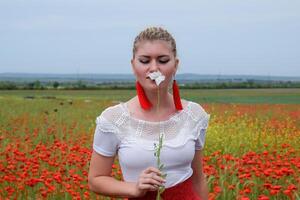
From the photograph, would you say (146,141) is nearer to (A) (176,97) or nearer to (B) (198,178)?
(A) (176,97)

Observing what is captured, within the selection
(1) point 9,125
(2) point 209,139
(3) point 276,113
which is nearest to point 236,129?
(2) point 209,139

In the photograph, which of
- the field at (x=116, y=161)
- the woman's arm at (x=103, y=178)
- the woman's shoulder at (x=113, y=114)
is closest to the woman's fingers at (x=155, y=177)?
the woman's arm at (x=103, y=178)

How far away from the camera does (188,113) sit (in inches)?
92.3

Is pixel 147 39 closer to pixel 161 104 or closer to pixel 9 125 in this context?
pixel 161 104

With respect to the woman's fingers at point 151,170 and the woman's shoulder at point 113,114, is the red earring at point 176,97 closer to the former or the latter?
the woman's shoulder at point 113,114

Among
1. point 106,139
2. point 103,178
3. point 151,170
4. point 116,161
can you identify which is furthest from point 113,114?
point 116,161

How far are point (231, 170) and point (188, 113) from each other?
2.95 meters

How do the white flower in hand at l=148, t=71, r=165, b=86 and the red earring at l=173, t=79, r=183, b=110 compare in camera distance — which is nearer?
the white flower in hand at l=148, t=71, r=165, b=86

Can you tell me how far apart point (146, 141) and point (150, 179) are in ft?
0.77

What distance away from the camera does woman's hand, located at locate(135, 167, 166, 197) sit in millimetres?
1996

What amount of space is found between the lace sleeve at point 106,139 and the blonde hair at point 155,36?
0.30 meters

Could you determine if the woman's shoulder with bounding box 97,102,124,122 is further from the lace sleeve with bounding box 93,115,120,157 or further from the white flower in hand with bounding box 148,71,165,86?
the white flower in hand with bounding box 148,71,165,86

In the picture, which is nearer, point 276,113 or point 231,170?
point 231,170

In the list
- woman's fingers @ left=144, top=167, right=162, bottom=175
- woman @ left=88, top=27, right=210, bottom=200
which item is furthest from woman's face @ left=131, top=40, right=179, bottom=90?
woman's fingers @ left=144, top=167, right=162, bottom=175
